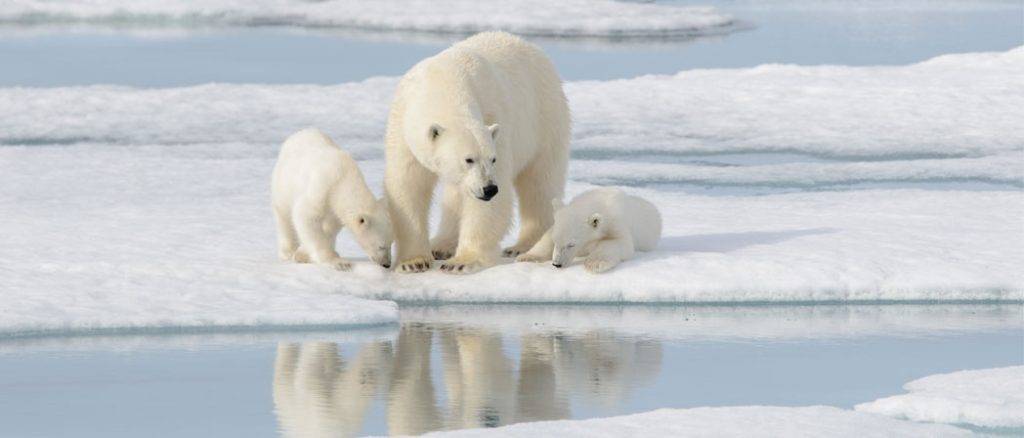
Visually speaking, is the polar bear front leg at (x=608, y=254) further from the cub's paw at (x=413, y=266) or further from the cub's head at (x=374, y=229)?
the cub's head at (x=374, y=229)

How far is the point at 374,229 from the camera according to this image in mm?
6805

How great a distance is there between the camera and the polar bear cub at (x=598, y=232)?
22.4 ft

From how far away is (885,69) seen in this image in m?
16.0

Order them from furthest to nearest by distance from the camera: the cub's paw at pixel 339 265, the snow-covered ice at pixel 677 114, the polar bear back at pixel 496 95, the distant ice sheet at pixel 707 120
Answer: the snow-covered ice at pixel 677 114
the distant ice sheet at pixel 707 120
the cub's paw at pixel 339 265
the polar bear back at pixel 496 95

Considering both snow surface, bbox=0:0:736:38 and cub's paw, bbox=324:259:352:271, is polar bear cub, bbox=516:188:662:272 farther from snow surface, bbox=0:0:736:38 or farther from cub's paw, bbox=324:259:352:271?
snow surface, bbox=0:0:736:38

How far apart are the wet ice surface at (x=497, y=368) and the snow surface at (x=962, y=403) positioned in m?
0.11

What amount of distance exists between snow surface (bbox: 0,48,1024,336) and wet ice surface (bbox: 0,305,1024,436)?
0.14 metres

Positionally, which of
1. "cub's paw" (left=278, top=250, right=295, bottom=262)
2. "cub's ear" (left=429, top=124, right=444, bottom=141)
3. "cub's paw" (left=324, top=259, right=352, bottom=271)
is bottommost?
"cub's paw" (left=278, top=250, right=295, bottom=262)

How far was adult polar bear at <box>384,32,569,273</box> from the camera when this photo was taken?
6.59 metres

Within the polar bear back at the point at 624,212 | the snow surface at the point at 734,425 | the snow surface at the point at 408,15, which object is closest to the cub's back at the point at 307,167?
the polar bear back at the point at 624,212

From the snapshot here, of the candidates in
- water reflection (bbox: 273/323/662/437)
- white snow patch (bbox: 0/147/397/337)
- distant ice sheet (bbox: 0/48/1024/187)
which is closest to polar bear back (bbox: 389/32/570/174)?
white snow patch (bbox: 0/147/397/337)

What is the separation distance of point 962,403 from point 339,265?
2782 mm

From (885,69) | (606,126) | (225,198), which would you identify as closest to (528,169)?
(225,198)

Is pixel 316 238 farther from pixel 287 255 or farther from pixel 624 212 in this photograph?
pixel 624 212
